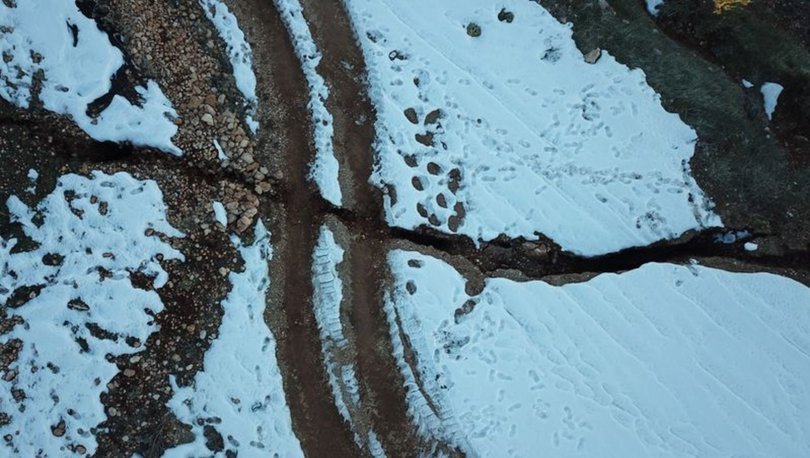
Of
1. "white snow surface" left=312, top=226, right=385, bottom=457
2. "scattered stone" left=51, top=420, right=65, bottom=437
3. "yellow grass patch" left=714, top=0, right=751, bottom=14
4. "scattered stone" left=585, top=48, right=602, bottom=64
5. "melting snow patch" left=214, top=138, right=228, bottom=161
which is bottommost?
"scattered stone" left=51, top=420, right=65, bottom=437

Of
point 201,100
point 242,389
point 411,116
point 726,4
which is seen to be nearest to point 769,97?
point 726,4

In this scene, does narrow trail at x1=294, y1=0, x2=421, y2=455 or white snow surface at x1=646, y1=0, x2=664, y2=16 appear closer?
narrow trail at x1=294, y1=0, x2=421, y2=455

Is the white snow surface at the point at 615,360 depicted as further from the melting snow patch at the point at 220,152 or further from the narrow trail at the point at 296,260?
the melting snow patch at the point at 220,152

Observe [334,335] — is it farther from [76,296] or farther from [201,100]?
[201,100]

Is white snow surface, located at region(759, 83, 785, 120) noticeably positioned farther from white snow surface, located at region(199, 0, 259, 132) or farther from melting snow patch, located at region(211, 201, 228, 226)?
melting snow patch, located at region(211, 201, 228, 226)

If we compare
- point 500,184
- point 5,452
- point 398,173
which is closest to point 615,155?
point 500,184

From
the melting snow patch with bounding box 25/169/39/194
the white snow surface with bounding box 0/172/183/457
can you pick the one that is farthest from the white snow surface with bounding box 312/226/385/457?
the melting snow patch with bounding box 25/169/39/194
